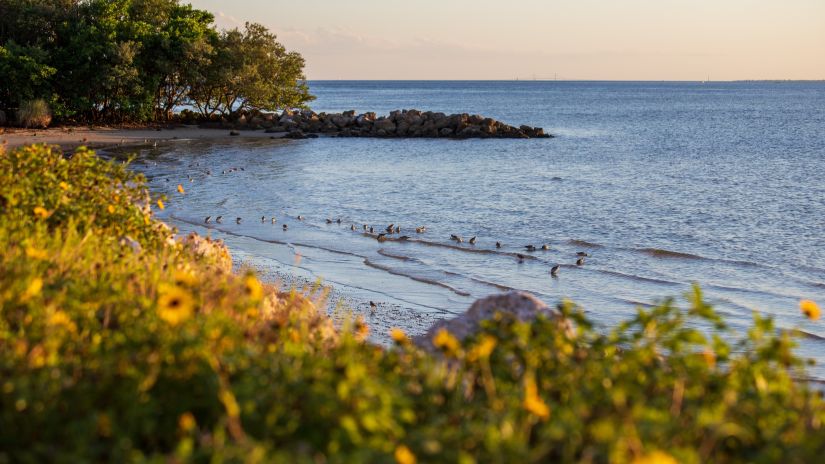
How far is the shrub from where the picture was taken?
39.0m

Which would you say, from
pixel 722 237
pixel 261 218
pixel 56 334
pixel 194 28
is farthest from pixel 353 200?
pixel 194 28

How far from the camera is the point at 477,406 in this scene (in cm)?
349

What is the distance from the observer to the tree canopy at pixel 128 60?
41.5 m

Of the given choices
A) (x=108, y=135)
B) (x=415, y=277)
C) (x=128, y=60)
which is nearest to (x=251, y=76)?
(x=128, y=60)

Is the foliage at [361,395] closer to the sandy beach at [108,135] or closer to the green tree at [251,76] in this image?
the sandy beach at [108,135]

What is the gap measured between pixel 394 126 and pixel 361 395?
47.9 metres

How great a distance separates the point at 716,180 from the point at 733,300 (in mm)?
18630

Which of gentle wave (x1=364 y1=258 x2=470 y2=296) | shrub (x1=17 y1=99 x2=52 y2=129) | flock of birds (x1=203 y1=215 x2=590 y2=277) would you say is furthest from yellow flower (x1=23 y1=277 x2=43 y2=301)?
shrub (x1=17 y1=99 x2=52 y2=129)

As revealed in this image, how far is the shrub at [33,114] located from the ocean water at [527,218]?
7.99 metres

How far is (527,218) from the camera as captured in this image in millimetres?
21047

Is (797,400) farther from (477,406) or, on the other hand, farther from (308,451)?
(308,451)

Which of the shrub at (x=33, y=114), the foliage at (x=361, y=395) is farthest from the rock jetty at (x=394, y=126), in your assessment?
the foliage at (x=361, y=395)

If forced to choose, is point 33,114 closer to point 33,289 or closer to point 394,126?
point 394,126

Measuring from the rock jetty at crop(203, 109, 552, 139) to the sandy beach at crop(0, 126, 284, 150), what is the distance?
193 centimetres
